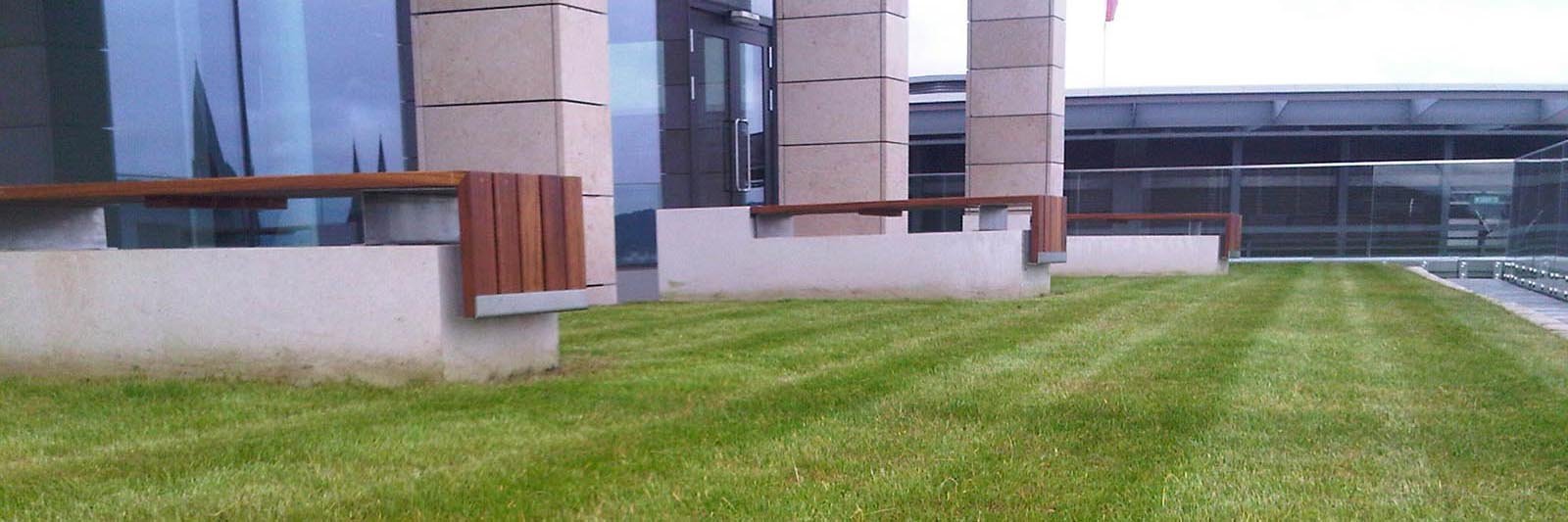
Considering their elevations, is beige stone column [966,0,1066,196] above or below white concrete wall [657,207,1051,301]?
above

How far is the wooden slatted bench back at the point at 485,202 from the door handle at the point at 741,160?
1108 cm

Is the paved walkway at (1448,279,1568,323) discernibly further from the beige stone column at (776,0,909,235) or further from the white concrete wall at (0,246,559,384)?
the white concrete wall at (0,246,559,384)

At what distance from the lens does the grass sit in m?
4.09

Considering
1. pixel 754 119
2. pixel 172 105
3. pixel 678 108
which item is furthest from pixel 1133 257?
pixel 172 105

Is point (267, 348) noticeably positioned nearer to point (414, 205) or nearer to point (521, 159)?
point (414, 205)

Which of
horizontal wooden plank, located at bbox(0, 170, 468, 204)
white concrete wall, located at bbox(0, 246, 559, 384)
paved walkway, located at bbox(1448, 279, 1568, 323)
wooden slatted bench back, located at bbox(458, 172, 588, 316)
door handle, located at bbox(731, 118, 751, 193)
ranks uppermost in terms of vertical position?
door handle, located at bbox(731, 118, 751, 193)

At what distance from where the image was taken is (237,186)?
619cm

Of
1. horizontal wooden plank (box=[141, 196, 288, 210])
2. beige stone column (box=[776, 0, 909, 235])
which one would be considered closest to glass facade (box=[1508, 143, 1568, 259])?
beige stone column (box=[776, 0, 909, 235])

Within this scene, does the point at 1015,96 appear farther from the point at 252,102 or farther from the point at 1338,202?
the point at 252,102

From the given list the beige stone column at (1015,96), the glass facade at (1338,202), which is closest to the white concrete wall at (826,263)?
the beige stone column at (1015,96)

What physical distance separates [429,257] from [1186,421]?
419 cm

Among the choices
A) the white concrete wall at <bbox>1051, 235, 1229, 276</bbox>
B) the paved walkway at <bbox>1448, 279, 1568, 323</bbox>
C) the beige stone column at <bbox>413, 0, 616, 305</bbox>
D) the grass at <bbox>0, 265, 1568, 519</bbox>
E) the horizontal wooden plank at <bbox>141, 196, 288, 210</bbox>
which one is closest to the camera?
the grass at <bbox>0, 265, 1568, 519</bbox>

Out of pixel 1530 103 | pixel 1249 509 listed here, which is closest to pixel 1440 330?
pixel 1249 509

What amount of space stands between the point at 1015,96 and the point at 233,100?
14.5 m
